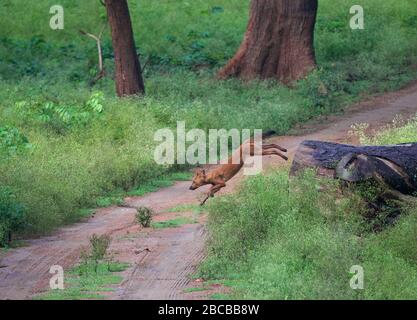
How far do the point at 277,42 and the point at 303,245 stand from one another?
12.4 m

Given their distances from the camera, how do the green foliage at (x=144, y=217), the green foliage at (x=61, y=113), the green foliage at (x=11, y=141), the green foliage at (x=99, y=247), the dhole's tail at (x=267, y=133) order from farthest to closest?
A: the green foliage at (x=61, y=113) < the dhole's tail at (x=267, y=133) < the green foliage at (x=11, y=141) < the green foliage at (x=144, y=217) < the green foliage at (x=99, y=247)

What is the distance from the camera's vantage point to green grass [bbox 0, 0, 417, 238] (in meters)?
14.8

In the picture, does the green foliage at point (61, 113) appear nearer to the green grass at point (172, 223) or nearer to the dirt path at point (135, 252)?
the dirt path at point (135, 252)

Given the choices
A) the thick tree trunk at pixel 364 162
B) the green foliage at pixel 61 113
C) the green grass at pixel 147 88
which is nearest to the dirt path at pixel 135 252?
the green grass at pixel 147 88

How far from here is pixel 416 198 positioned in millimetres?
11203

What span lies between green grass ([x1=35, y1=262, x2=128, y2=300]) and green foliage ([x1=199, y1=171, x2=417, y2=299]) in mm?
881

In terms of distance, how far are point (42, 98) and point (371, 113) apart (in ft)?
19.1

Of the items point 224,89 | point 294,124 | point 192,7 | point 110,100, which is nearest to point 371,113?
point 294,124

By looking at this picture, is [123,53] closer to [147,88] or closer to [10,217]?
[147,88]

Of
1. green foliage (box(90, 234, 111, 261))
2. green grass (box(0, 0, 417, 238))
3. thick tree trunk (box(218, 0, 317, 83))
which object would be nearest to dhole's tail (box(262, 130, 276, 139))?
green grass (box(0, 0, 417, 238))

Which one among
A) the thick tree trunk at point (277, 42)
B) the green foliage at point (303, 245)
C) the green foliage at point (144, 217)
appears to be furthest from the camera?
the thick tree trunk at point (277, 42)

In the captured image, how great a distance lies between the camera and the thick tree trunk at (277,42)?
2189 cm

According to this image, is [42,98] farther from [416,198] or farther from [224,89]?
[416,198]

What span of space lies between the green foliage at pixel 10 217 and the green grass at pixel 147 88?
0.61 ft
